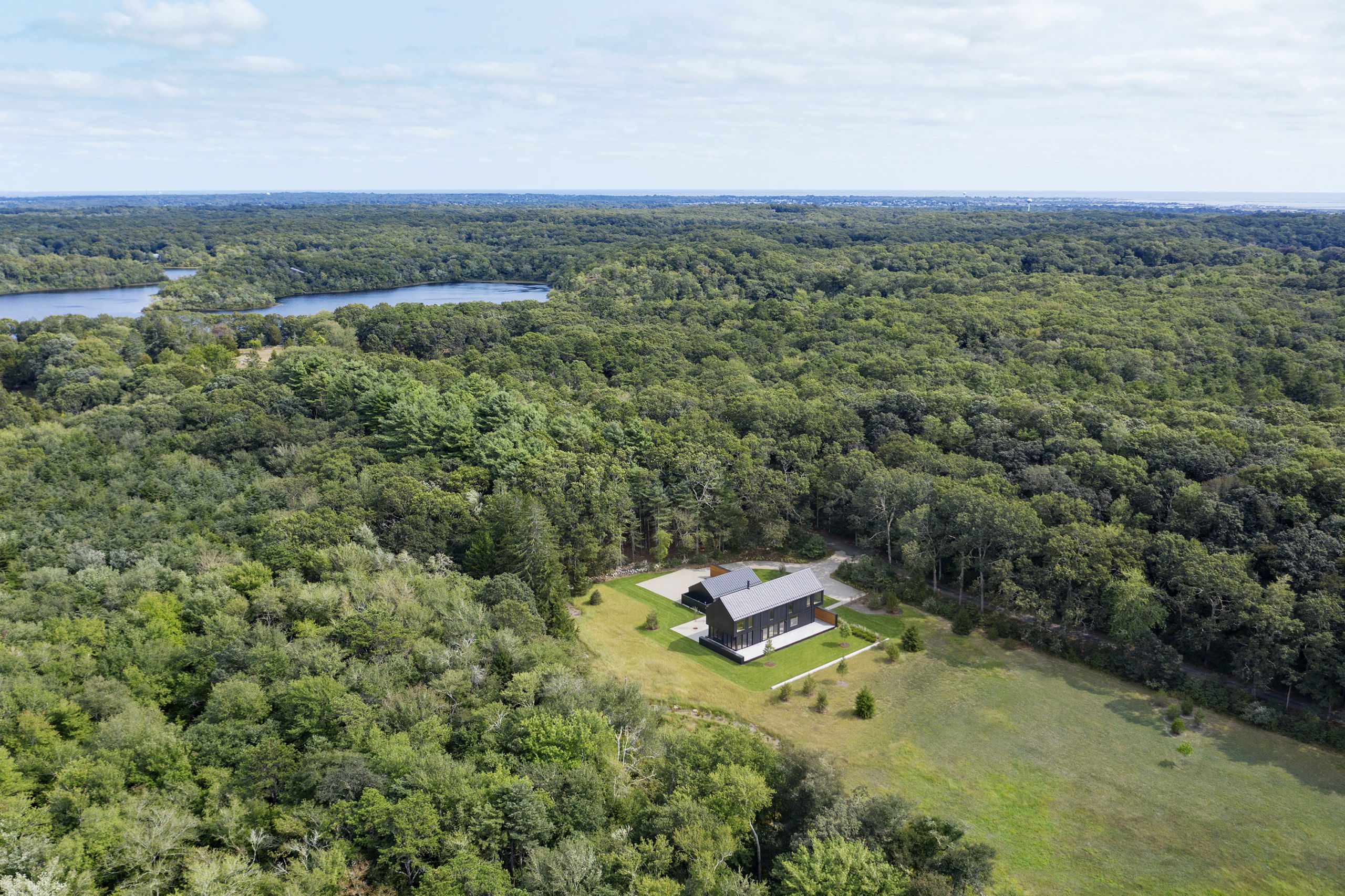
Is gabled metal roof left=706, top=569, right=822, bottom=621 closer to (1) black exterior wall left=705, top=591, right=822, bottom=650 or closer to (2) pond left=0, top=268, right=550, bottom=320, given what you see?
(1) black exterior wall left=705, top=591, right=822, bottom=650

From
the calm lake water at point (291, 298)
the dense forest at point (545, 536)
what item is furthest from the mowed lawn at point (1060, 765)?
the calm lake water at point (291, 298)

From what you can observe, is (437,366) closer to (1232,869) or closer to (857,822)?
(857,822)

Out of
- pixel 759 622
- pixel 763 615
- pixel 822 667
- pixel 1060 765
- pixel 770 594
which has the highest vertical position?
pixel 770 594

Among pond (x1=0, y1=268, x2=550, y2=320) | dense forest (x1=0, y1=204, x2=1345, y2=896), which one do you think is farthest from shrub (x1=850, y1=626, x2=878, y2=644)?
pond (x1=0, y1=268, x2=550, y2=320)

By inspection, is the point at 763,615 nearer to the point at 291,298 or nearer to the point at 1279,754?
the point at 1279,754

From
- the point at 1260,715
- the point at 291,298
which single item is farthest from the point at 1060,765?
the point at 291,298

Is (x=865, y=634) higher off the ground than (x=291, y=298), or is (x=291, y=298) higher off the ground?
(x=291, y=298)
